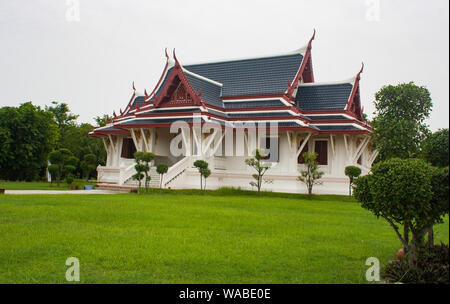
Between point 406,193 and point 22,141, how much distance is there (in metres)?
24.9

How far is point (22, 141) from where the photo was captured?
82.9ft

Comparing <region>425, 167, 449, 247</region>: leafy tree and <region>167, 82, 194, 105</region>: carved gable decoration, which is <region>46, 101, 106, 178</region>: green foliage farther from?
<region>425, 167, 449, 247</region>: leafy tree

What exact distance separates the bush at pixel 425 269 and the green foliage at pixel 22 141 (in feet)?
73.8

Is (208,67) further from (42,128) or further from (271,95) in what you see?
(42,128)

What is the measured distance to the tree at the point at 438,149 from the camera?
486 cm

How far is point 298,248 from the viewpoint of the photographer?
6.64m

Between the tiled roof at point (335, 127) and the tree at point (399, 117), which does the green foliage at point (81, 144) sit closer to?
the tiled roof at point (335, 127)

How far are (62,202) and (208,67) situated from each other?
53.2 ft

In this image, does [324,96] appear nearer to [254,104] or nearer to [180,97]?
[254,104]

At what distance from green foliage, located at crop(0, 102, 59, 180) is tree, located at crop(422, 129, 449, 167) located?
22776 millimetres

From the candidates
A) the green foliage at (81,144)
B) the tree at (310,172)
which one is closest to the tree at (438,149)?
the tree at (310,172)

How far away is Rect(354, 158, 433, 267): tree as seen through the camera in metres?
4.99

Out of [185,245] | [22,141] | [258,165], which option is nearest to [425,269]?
→ [185,245]
